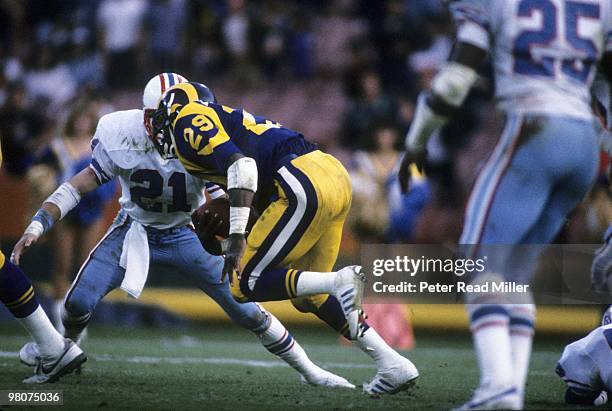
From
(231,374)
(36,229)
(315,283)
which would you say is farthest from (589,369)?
(36,229)

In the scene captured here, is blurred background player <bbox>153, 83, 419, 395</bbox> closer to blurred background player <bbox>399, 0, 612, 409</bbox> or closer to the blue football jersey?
the blue football jersey

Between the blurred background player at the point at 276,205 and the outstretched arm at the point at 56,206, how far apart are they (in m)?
0.65

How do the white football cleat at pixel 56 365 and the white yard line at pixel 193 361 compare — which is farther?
the white yard line at pixel 193 361

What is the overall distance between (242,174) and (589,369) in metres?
1.55

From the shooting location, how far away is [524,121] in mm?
3752

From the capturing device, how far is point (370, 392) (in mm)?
4688

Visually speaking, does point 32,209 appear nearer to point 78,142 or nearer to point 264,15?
point 78,142

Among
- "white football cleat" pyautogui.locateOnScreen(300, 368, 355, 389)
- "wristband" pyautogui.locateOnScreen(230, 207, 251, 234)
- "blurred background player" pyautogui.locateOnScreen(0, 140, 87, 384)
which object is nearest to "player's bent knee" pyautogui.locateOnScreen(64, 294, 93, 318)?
"blurred background player" pyautogui.locateOnScreen(0, 140, 87, 384)

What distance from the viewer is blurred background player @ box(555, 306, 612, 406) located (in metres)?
4.42

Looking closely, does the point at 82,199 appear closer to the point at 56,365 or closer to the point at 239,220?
the point at 56,365

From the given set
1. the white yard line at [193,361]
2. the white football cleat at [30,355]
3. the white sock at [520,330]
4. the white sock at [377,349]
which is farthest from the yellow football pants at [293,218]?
the white yard line at [193,361]

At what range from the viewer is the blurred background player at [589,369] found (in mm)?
4422

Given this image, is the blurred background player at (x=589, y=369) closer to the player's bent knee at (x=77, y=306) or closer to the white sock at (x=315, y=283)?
the white sock at (x=315, y=283)

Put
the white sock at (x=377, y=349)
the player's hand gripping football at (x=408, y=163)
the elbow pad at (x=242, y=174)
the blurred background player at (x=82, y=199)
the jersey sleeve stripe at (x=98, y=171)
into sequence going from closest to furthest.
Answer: the player's hand gripping football at (x=408, y=163) → the elbow pad at (x=242, y=174) → the white sock at (x=377, y=349) → the jersey sleeve stripe at (x=98, y=171) → the blurred background player at (x=82, y=199)
